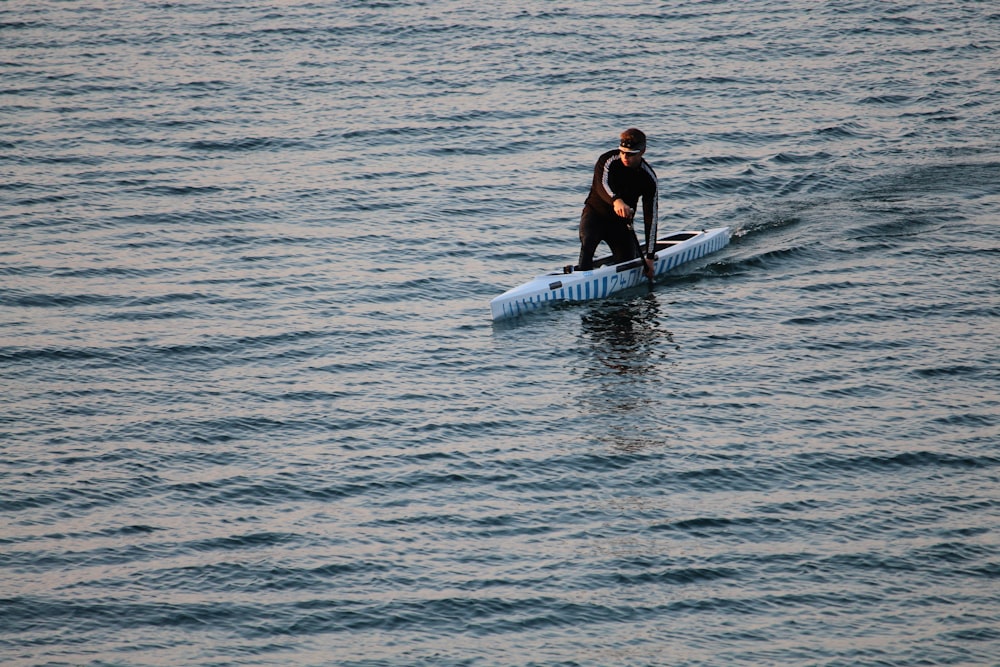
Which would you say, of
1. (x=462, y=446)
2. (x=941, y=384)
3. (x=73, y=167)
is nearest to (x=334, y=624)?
(x=462, y=446)

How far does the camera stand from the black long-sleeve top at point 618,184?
18.2 m

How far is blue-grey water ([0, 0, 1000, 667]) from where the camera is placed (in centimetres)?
1154

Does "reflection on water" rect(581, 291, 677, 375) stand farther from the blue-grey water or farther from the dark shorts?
the dark shorts

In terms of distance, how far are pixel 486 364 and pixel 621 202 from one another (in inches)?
127

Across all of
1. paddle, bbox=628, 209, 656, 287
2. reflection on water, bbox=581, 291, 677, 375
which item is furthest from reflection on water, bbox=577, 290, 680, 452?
paddle, bbox=628, 209, 656, 287

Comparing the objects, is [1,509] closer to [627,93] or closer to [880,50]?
[627,93]

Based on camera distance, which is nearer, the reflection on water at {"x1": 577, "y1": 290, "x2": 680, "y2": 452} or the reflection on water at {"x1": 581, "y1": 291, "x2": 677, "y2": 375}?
the reflection on water at {"x1": 577, "y1": 290, "x2": 680, "y2": 452}

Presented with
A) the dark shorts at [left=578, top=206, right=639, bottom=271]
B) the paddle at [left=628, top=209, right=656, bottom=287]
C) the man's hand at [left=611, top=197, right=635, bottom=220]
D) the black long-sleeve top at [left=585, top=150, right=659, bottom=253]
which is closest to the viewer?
the man's hand at [left=611, top=197, right=635, bottom=220]

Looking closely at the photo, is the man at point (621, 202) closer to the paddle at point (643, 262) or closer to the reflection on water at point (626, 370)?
the paddle at point (643, 262)

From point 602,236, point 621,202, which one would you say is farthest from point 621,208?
point 602,236

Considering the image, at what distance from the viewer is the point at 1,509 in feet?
43.7

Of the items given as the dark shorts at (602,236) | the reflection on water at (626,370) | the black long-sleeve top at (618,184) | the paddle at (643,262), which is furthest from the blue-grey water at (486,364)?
the black long-sleeve top at (618,184)

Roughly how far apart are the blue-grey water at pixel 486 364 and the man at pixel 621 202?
30.8 inches

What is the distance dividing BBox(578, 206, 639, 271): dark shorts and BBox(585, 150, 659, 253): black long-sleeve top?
0.57 feet
